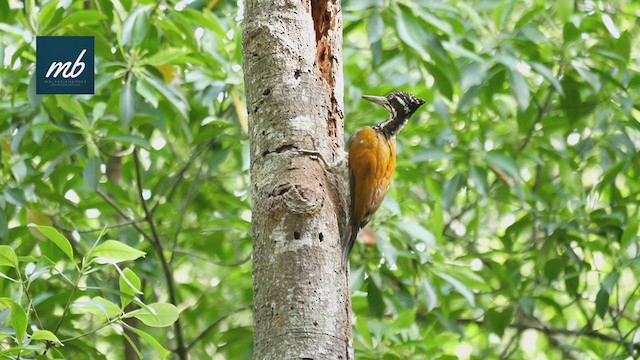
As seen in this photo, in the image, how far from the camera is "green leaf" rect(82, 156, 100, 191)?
4.43 metres

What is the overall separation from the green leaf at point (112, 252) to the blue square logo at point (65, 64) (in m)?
1.72

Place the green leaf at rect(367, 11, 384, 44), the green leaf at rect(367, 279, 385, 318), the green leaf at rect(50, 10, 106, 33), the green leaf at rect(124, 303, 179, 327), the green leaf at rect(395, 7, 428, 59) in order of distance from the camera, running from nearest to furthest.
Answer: the green leaf at rect(124, 303, 179, 327)
the green leaf at rect(50, 10, 106, 33)
the green leaf at rect(395, 7, 428, 59)
the green leaf at rect(367, 11, 384, 44)
the green leaf at rect(367, 279, 385, 318)

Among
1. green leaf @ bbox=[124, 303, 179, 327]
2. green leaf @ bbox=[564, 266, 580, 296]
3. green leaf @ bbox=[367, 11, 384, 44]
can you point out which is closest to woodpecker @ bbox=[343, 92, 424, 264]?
green leaf @ bbox=[367, 11, 384, 44]

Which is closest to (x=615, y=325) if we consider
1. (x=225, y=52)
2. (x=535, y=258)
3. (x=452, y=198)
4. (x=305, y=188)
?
(x=535, y=258)

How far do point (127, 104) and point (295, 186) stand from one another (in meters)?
1.76

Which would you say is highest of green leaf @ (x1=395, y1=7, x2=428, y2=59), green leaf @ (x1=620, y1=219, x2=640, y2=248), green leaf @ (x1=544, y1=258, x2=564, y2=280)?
green leaf @ (x1=395, y1=7, x2=428, y2=59)

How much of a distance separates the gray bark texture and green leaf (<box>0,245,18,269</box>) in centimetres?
72

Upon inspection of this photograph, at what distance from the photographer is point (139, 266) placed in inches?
192

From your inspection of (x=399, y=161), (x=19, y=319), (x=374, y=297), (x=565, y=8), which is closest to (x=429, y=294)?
(x=374, y=297)

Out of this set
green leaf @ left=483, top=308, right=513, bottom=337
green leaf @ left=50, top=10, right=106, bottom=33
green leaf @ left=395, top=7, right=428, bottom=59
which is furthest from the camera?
green leaf @ left=483, top=308, right=513, bottom=337

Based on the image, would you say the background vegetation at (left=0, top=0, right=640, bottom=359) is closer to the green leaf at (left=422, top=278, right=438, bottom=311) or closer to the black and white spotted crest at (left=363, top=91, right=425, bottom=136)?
the green leaf at (left=422, top=278, right=438, bottom=311)

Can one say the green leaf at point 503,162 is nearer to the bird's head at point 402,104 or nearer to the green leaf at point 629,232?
the green leaf at point 629,232

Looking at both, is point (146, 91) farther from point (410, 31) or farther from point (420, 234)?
point (420, 234)

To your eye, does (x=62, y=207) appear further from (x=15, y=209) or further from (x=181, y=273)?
(x=181, y=273)
